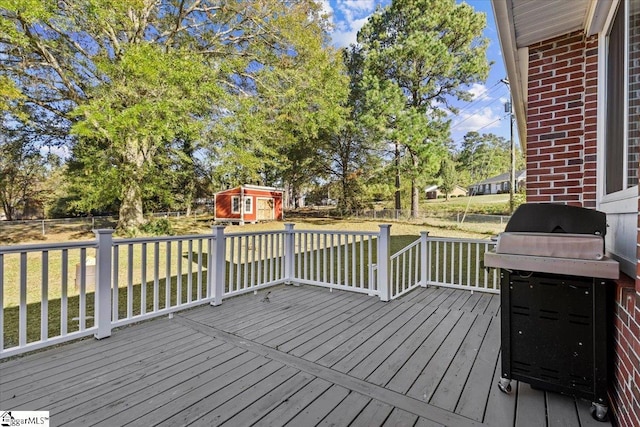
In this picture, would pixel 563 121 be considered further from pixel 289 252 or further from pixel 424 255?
pixel 289 252

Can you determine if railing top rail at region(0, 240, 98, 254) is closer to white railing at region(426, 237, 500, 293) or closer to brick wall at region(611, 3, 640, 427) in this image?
white railing at region(426, 237, 500, 293)

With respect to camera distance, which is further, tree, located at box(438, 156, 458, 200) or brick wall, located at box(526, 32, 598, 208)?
tree, located at box(438, 156, 458, 200)

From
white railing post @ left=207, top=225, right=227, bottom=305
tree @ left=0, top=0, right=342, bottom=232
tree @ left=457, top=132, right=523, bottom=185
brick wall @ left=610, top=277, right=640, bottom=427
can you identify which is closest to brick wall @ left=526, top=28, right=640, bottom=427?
brick wall @ left=610, top=277, right=640, bottom=427

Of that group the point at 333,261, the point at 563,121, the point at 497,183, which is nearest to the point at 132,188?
the point at 333,261

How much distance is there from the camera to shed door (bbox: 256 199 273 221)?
Result: 2000 cm

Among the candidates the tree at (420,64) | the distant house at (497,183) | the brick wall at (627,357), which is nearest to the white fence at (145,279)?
the brick wall at (627,357)

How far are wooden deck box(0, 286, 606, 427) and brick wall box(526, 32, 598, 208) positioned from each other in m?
1.49

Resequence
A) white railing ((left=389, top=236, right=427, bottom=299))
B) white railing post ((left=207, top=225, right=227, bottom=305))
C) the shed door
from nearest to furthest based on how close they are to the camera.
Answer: white railing post ((left=207, top=225, right=227, bottom=305)), white railing ((left=389, top=236, right=427, bottom=299)), the shed door

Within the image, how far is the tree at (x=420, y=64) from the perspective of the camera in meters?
14.8

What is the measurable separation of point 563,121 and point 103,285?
4.39 meters

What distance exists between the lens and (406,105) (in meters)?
16.8

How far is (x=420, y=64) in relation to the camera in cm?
1596

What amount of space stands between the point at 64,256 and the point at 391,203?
19850mm

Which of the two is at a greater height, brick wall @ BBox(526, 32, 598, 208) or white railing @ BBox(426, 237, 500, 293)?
brick wall @ BBox(526, 32, 598, 208)
